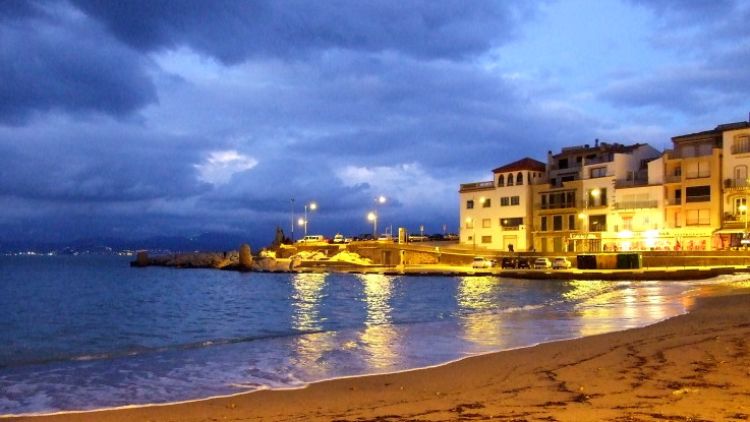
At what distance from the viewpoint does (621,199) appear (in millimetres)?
80688

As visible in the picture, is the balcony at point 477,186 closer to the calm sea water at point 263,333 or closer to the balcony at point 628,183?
the balcony at point 628,183

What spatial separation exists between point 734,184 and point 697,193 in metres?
3.98

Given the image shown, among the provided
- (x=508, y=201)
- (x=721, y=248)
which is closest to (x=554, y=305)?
(x=721, y=248)

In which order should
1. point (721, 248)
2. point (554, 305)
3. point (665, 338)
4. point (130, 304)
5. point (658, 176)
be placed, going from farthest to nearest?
point (658, 176)
point (721, 248)
point (130, 304)
point (554, 305)
point (665, 338)

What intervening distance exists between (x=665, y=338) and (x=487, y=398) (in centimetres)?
1001

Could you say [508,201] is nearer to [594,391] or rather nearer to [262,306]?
[262,306]

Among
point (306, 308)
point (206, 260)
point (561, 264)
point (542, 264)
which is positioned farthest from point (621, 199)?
point (206, 260)

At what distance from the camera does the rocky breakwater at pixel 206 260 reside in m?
110

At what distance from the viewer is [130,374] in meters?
17.7

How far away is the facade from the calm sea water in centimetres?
Result: 2267

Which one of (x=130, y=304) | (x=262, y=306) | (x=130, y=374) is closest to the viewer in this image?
(x=130, y=374)

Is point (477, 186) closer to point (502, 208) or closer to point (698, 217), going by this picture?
point (502, 208)

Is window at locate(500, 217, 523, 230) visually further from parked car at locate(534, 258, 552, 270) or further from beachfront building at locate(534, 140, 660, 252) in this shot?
parked car at locate(534, 258, 552, 270)

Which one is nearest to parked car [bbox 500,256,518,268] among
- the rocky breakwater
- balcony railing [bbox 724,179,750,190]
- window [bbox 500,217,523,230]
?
window [bbox 500,217,523,230]
